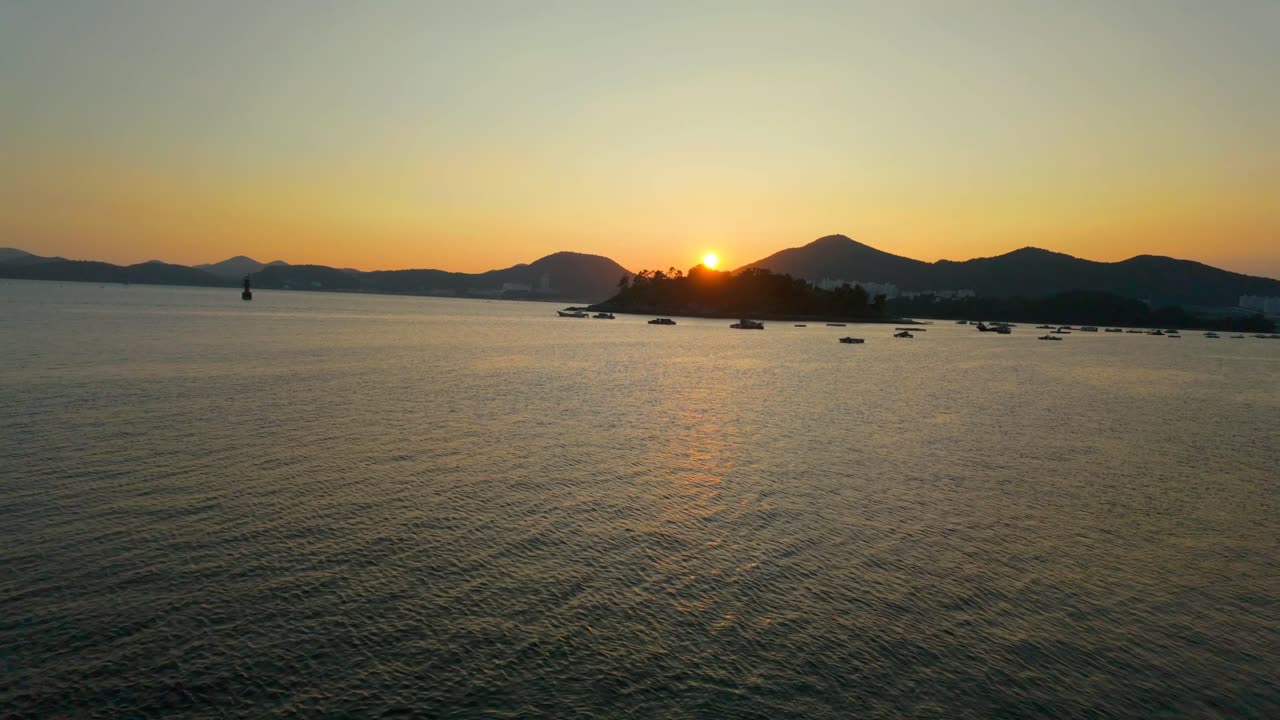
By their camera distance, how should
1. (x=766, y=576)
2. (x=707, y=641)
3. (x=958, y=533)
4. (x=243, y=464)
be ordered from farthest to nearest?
(x=243, y=464) < (x=958, y=533) < (x=766, y=576) < (x=707, y=641)

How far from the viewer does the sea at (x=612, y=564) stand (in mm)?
16062

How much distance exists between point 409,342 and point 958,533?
116 metres

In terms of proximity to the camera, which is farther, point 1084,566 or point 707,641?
point 1084,566

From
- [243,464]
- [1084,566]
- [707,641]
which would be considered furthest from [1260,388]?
[243,464]

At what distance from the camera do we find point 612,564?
23297mm

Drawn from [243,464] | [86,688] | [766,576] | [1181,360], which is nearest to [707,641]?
[766,576]

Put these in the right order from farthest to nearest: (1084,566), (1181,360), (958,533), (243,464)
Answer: (1181,360), (243,464), (958,533), (1084,566)

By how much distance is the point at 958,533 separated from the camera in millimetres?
27750

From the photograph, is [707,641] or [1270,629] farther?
[1270,629]

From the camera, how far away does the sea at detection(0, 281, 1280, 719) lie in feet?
52.7

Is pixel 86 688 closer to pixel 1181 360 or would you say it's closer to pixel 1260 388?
pixel 1260 388

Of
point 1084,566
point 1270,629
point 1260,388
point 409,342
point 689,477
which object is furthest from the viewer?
point 409,342

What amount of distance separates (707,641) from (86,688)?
14673mm

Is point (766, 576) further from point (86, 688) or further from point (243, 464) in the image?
point (243, 464)
